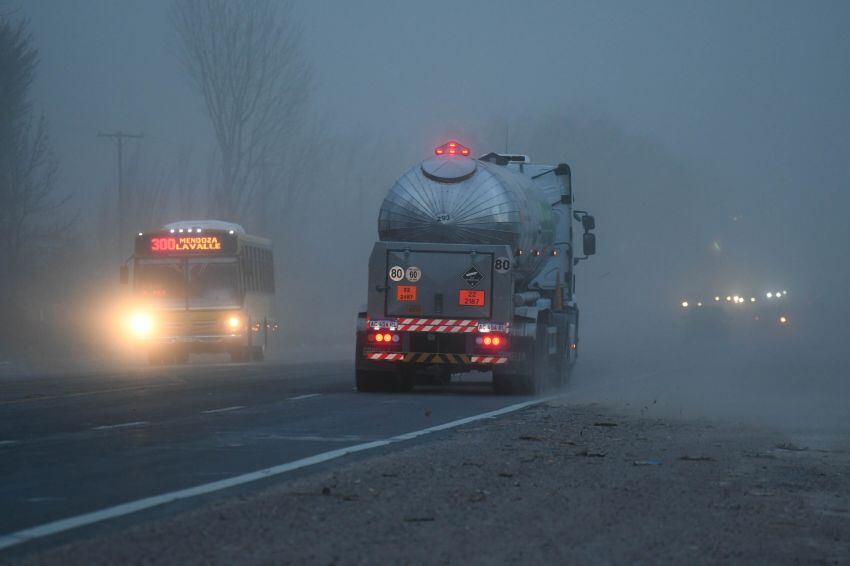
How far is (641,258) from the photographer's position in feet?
352

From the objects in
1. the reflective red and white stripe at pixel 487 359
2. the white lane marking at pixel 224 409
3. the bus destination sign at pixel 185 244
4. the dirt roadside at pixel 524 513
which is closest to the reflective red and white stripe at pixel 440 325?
the reflective red and white stripe at pixel 487 359

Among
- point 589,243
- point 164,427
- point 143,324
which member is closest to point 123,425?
point 164,427

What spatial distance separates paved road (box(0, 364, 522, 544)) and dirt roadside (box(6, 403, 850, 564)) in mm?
1021

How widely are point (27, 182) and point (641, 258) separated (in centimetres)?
6468

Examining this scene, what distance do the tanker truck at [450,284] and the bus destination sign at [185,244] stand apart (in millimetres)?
13301

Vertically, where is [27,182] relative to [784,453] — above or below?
above

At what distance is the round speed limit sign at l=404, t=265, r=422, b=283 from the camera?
2172 cm

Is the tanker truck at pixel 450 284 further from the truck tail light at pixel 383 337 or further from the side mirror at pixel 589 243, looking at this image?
the side mirror at pixel 589 243

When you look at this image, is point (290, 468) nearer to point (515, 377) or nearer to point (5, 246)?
point (515, 377)

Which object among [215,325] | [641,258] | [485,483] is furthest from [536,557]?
[641,258]

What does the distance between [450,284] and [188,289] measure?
49.0 ft

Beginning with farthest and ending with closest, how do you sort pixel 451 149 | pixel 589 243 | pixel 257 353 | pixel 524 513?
1. pixel 257 353
2. pixel 589 243
3. pixel 451 149
4. pixel 524 513

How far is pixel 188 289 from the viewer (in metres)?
35.0

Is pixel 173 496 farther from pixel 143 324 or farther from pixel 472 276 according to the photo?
pixel 143 324
